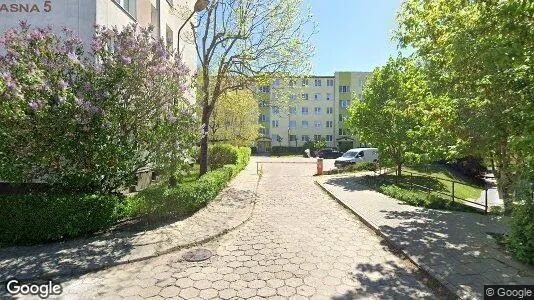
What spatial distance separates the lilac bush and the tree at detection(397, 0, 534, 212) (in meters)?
6.94

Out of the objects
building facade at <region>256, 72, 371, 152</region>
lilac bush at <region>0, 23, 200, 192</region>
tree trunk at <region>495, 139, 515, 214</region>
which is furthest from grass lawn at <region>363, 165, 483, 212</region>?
building facade at <region>256, 72, 371, 152</region>

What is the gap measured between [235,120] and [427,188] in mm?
22447

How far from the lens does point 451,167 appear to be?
27453mm

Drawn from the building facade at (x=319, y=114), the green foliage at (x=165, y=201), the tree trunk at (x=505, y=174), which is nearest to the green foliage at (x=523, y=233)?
the tree trunk at (x=505, y=174)

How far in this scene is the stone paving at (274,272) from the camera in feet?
→ 16.1

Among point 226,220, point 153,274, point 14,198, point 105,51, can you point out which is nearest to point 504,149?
point 226,220

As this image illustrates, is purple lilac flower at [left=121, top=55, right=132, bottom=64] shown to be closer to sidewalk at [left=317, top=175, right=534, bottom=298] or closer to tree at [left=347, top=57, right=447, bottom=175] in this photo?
sidewalk at [left=317, top=175, right=534, bottom=298]

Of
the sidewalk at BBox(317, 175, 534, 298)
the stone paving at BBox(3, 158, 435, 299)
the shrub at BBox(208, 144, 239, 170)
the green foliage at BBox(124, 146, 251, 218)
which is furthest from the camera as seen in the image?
the shrub at BBox(208, 144, 239, 170)

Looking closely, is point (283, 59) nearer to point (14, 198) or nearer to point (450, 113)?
point (450, 113)

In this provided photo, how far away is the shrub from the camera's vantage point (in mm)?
22375

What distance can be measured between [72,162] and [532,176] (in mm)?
9724

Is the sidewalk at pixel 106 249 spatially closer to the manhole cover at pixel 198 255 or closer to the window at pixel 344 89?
the manhole cover at pixel 198 255

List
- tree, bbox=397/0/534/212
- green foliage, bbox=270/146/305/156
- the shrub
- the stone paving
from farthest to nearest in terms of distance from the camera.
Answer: green foliage, bbox=270/146/305/156 < the shrub < tree, bbox=397/0/534/212 < the stone paving

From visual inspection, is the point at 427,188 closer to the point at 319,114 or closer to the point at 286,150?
the point at 286,150
